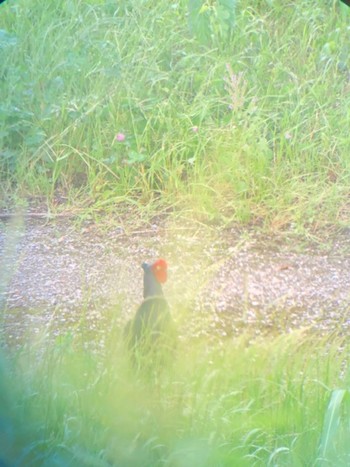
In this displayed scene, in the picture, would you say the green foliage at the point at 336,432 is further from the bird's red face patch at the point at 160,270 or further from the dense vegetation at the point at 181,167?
the bird's red face patch at the point at 160,270

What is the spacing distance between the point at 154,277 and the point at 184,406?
25cm

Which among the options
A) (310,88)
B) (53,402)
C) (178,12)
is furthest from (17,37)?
(53,402)

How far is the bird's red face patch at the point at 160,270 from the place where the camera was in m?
2.03

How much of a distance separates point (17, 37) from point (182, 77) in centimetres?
35

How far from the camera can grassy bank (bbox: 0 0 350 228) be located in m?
2.08

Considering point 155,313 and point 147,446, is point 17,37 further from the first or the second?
point 147,446

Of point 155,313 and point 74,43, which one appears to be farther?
point 74,43

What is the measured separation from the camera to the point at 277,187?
2092 millimetres

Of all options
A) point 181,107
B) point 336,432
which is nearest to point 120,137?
point 181,107

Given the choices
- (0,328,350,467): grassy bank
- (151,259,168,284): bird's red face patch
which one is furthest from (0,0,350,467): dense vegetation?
(151,259,168,284): bird's red face patch

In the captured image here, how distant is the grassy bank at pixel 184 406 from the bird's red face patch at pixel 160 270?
13cm

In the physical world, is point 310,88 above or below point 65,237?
above

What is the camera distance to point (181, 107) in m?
2.09

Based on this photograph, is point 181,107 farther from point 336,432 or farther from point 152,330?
point 336,432
